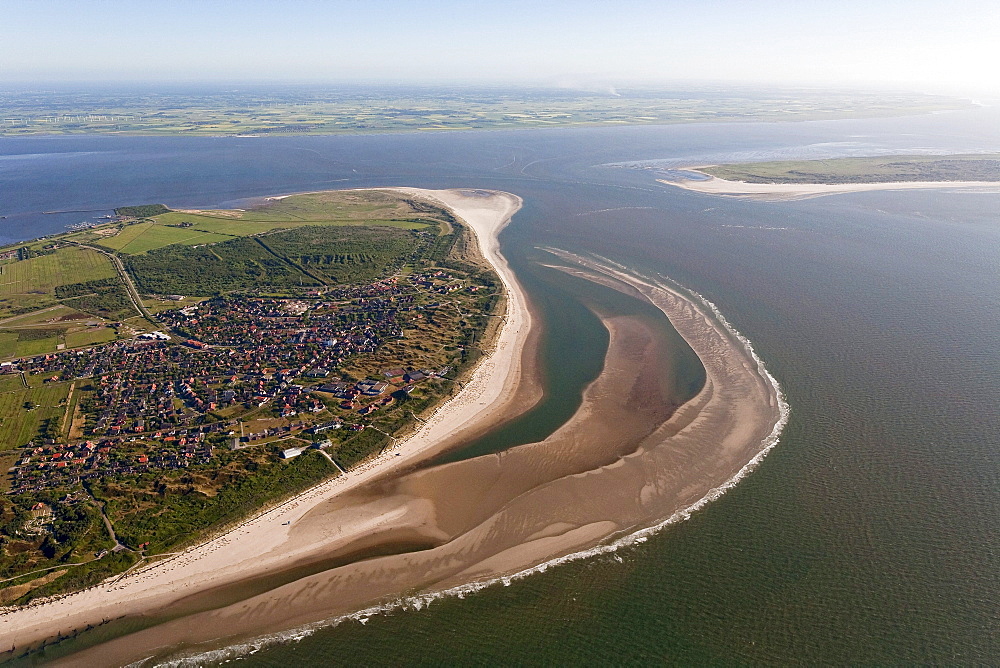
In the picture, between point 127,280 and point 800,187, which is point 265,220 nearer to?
point 127,280

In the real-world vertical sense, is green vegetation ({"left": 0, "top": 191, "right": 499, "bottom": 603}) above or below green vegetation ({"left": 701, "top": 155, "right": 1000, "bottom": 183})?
below

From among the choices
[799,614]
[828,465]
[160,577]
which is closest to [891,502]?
[828,465]

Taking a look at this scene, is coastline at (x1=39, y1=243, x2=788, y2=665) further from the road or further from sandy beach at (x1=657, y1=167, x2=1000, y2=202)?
sandy beach at (x1=657, y1=167, x2=1000, y2=202)

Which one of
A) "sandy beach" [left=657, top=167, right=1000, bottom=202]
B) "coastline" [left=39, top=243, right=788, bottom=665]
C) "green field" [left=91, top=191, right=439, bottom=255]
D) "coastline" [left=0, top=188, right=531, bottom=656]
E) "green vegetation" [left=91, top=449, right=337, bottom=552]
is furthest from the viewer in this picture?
"sandy beach" [left=657, top=167, right=1000, bottom=202]

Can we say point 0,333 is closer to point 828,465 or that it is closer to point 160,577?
point 160,577

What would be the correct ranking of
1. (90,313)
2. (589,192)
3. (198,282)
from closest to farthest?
(90,313) < (198,282) < (589,192)

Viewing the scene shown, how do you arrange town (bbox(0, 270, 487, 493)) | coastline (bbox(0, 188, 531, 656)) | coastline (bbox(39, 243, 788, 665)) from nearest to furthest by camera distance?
coastline (bbox(0, 188, 531, 656)), coastline (bbox(39, 243, 788, 665)), town (bbox(0, 270, 487, 493))

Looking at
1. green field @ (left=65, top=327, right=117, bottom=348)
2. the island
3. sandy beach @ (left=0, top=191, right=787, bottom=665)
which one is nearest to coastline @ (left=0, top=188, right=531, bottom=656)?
sandy beach @ (left=0, top=191, right=787, bottom=665)

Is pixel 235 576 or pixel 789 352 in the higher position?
pixel 789 352
